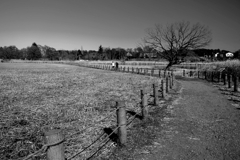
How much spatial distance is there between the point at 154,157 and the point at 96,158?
142 centimetres

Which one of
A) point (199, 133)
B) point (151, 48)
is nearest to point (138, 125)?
point (199, 133)

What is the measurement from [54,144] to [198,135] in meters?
4.51

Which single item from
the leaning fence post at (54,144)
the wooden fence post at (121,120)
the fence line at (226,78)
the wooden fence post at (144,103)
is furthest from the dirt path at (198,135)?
the fence line at (226,78)

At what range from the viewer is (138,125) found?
20.5 feet

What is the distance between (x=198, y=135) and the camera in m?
5.31

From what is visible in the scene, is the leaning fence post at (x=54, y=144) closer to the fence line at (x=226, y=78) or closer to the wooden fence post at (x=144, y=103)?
the wooden fence post at (x=144, y=103)

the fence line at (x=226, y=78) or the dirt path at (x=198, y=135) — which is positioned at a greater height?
the fence line at (x=226, y=78)

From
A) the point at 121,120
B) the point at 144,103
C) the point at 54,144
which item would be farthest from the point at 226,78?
the point at 54,144

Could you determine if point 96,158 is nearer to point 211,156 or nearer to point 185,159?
point 185,159

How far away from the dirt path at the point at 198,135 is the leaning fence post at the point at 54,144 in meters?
2.23

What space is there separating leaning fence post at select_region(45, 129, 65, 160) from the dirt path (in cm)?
223

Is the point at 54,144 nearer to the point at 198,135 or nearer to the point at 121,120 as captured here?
the point at 121,120

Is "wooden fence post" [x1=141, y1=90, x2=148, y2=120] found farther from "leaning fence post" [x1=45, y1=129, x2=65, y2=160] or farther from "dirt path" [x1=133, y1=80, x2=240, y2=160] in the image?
"leaning fence post" [x1=45, y1=129, x2=65, y2=160]

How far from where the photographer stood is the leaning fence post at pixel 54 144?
2436 millimetres
